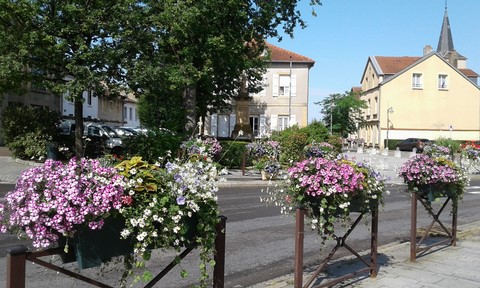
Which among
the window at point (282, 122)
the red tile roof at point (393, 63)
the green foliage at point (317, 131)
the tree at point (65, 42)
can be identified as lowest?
the green foliage at point (317, 131)

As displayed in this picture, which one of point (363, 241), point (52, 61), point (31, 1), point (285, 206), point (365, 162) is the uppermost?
point (31, 1)

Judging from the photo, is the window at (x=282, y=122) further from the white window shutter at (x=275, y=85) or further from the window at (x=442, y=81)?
the window at (x=442, y=81)

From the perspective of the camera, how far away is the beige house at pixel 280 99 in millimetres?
45344

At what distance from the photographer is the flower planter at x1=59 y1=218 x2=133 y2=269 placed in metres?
2.79

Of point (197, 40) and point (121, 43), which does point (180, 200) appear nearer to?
point (121, 43)

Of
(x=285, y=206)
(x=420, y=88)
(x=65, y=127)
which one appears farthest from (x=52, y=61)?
(x=420, y=88)

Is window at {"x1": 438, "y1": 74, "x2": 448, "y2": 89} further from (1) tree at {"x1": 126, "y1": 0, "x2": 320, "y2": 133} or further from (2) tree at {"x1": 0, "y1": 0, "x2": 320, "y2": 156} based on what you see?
(2) tree at {"x1": 0, "y1": 0, "x2": 320, "y2": 156}

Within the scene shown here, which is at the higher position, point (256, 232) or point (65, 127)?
point (65, 127)

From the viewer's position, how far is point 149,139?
1911 centimetres

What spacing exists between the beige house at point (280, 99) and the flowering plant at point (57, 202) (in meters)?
42.3

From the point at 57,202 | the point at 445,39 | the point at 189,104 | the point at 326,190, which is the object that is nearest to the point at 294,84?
the point at 189,104

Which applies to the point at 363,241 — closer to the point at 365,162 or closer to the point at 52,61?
the point at 365,162

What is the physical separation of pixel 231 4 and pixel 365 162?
18.2 metres

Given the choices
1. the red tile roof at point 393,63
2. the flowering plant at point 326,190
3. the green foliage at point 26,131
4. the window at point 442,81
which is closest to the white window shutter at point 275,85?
the red tile roof at point 393,63
